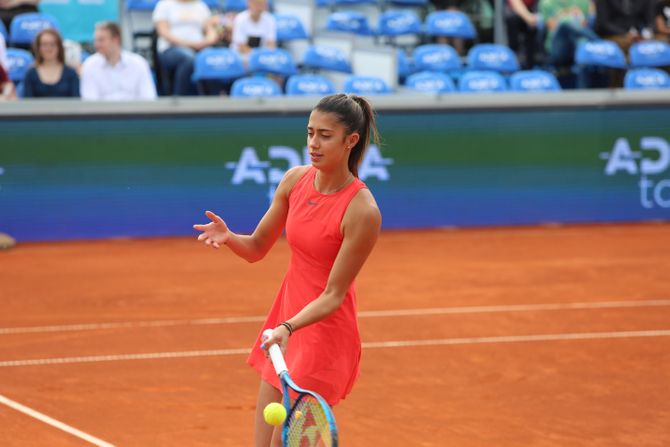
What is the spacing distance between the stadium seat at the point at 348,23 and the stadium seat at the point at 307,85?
2.60 meters

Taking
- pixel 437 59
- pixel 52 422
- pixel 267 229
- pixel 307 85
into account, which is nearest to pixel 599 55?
pixel 437 59

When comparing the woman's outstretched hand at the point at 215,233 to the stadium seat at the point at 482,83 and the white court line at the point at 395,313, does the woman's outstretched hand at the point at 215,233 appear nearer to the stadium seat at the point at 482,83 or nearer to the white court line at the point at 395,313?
the white court line at the point at 395,313

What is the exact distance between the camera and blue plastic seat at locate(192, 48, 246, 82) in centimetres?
1455

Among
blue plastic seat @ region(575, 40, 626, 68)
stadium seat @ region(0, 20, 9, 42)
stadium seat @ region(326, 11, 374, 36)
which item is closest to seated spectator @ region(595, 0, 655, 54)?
blue plastic seat @ region(575, 40, 626, 68)

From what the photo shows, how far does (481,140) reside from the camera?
545 inches

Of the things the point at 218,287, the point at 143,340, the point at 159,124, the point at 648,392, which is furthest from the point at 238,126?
the point at 648,392

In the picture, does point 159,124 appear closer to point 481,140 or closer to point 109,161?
point 109,161

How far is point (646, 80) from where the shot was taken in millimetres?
15586

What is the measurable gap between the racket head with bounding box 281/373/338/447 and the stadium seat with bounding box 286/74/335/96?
1067 cm

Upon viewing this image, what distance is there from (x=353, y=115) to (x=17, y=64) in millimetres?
10662

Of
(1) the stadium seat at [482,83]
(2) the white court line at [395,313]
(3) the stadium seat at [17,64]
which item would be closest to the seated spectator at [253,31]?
(1) the stadium seat at [482,83]

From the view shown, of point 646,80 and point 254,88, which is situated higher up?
point 254,88

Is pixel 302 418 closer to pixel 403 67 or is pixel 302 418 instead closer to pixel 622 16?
pixel 403 67

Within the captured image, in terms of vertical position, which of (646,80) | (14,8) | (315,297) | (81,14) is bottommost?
(646,80)
